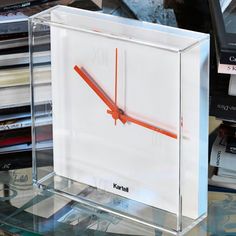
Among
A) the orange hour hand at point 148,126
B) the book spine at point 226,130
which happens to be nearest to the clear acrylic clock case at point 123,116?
the orange hour hand at point 148,126

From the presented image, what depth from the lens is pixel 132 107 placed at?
0.74m

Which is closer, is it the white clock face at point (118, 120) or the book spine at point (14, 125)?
the white clock face at point (118, 120)

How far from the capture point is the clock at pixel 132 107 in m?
0.69

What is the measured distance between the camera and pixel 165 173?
0.73m

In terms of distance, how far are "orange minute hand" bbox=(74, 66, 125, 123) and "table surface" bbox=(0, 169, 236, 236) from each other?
0.40 feet

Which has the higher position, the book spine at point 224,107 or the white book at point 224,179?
the book spine at point 224,107

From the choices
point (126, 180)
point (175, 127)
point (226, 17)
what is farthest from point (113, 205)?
point (226, 17)

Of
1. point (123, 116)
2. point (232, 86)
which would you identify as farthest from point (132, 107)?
point (232, 86)

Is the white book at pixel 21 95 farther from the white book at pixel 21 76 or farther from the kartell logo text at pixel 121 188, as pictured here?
the kartell logo text at pixel 121 188

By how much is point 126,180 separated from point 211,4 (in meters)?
0.24

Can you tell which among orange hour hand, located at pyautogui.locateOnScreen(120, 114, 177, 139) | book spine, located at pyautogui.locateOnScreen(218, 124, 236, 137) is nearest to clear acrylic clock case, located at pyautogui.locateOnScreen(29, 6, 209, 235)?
orange hour hand, located at pyautogui.locateOnScreen(120, 114, 177, 139)

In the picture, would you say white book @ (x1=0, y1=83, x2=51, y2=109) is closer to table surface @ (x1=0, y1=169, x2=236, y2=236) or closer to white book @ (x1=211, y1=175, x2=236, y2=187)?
table surface @ (x1=0, y1=169, x2=236, y2=236)

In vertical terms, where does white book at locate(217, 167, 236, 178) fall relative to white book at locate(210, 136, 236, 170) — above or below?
below

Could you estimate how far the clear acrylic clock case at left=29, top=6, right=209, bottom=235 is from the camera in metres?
0.70
